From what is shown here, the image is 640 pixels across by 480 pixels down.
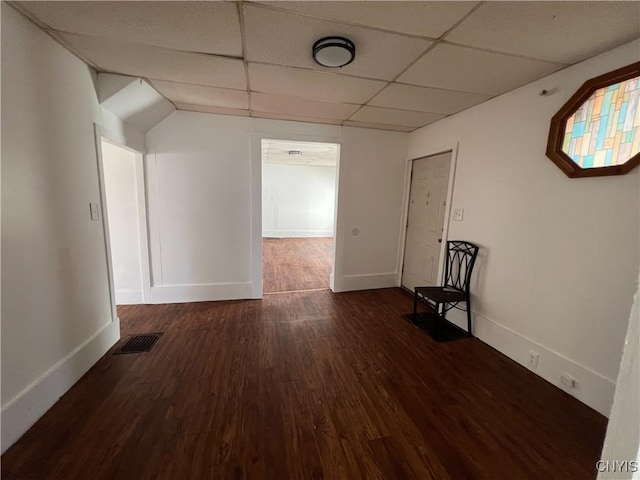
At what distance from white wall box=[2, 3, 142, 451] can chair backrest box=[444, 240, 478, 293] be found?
338 cm

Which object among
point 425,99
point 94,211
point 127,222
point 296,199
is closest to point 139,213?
point 127,222

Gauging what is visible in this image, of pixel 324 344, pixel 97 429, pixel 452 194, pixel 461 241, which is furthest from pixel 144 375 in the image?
pixel 452 194

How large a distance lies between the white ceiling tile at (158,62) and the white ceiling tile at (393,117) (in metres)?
1.41

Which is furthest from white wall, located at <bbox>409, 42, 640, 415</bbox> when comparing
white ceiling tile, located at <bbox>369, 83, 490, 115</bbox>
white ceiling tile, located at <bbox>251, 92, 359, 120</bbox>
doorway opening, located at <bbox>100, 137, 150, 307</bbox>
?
doorway opening, located at <bbox>100, 137, 150, 307</bbox>

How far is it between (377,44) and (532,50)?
1.01m

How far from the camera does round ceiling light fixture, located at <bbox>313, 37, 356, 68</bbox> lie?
1563mm

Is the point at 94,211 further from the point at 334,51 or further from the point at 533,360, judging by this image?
the point at 533,360

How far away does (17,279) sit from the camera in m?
1.39

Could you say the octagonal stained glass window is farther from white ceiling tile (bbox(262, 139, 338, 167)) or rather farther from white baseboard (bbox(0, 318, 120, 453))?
white baseboard (bbox(0, 318, 120, 453))

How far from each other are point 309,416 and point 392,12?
2.39 m

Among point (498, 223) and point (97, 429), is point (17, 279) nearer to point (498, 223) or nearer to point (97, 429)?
point (97, 429)

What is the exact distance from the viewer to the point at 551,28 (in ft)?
4.63

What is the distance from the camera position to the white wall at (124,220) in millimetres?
2861

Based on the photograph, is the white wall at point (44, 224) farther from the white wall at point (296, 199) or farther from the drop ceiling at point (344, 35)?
the white wall at point (296, 199)
